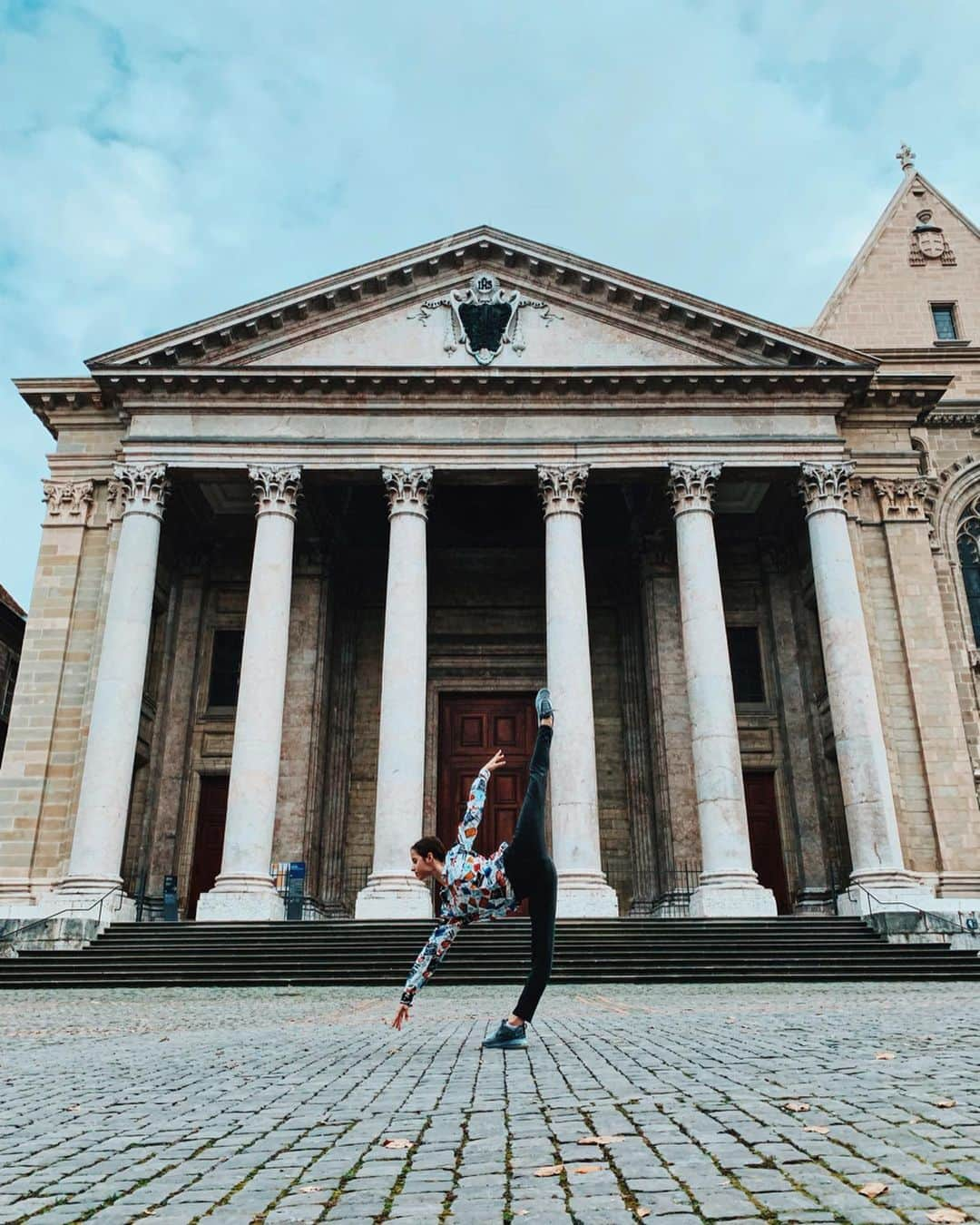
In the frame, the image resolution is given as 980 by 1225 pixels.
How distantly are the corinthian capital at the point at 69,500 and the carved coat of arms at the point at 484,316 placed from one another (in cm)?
985

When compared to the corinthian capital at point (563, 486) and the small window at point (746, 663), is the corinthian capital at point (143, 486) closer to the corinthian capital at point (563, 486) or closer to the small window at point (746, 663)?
the corinthian capital at point (563, 486)

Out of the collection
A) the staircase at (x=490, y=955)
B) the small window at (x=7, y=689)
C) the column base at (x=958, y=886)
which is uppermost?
the small window at (x=7, y=689)

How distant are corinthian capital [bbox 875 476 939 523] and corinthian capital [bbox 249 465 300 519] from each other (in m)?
15.2

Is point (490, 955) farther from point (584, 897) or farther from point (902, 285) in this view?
point (902, 285)

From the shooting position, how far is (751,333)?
25.2m

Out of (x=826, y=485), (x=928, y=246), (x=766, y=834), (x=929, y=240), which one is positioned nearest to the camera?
(x=826, y=485)

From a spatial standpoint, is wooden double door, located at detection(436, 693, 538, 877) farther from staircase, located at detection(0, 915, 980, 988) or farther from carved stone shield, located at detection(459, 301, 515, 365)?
carved stone shield, located at detection(459, 301, 515, 365)

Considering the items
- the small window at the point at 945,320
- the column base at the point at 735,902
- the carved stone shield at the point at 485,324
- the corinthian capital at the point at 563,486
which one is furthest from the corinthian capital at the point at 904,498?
the column base at the point at 735,902

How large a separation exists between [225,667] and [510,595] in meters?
8.83

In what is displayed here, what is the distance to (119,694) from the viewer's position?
2255 centimetres

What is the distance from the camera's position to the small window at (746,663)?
96.2 ft

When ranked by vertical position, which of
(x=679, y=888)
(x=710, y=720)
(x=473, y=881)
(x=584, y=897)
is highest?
(x=710, y=720)

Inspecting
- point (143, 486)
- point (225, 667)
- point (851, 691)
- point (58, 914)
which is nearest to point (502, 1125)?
point (58, 914)

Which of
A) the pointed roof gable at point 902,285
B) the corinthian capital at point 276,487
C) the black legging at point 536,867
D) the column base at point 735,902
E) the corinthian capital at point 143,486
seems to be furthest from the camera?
the pointed roof gable at point 902,285
